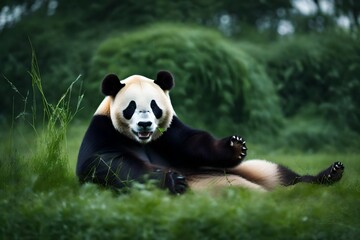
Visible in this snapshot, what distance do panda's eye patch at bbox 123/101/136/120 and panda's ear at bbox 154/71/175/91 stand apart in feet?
1.55

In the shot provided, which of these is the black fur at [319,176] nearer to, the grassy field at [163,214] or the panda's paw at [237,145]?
the grassy field at [163,214]

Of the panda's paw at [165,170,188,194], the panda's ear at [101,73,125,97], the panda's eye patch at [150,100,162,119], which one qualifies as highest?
the panda's ear at [101,73,125,97]

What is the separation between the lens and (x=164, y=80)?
21.4 ft

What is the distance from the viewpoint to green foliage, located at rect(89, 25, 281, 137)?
1309 cm

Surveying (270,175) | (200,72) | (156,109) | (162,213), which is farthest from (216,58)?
(162,213)

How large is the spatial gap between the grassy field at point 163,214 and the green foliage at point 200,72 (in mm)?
7318

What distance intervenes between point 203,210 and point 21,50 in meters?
10.9

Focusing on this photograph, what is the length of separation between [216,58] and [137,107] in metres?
7.78

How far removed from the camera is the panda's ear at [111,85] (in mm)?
6281

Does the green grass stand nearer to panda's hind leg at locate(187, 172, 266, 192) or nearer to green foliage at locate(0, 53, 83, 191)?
green foliage at locate(0, 53, 83, 191)

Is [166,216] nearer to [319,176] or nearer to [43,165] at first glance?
[43,165]

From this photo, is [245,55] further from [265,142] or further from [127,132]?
[127,132]

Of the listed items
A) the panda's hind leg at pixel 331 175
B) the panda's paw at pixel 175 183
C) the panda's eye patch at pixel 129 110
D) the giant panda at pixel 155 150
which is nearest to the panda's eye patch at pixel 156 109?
the giant panda at pixel 155 150

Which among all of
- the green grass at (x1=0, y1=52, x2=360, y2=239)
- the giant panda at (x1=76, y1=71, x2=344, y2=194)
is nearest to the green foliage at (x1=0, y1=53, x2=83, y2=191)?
the green grass at (x1=0, y1=52, x2=360, y2=239)
